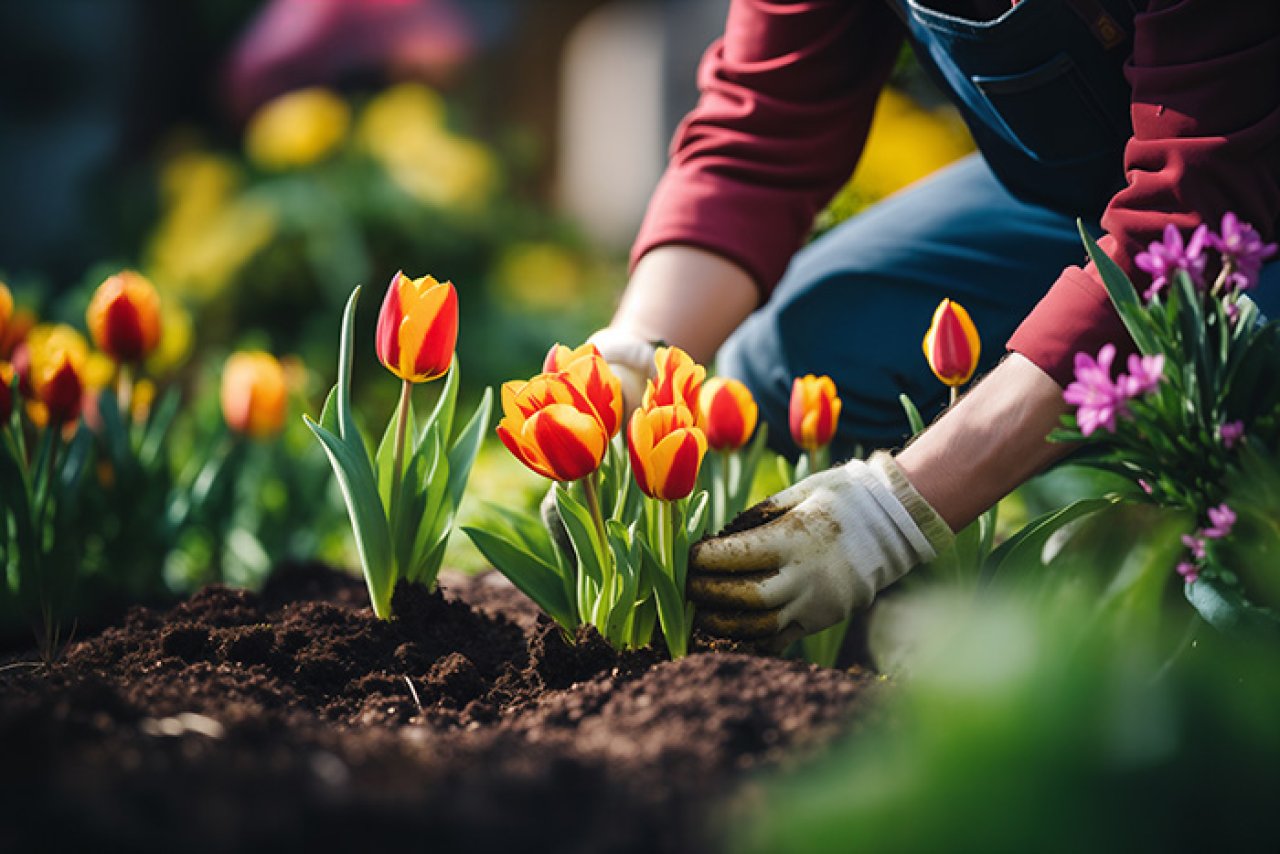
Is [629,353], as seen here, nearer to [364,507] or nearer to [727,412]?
[727,412]

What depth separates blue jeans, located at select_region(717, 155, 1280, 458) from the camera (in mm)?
1985

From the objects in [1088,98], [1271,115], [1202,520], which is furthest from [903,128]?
[1202,520]

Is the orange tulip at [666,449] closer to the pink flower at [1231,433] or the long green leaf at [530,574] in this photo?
the long green leaf at [530,574]

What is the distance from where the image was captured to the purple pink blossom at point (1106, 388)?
3.90ft

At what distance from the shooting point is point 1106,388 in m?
1.19

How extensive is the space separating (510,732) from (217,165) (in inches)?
178

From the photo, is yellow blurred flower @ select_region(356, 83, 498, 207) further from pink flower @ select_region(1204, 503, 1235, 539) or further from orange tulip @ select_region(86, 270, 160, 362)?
pink flower @ select_region(1204, 503, 1235, 539)

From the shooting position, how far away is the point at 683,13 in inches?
279

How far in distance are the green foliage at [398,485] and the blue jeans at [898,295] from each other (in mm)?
749

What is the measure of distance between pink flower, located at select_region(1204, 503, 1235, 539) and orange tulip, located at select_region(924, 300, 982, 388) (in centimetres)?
36

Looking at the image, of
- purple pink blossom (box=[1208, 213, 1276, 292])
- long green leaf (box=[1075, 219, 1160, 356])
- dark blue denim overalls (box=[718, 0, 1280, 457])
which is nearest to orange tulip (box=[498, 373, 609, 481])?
long green leaf (box=[1075, 219, 1160, 356])

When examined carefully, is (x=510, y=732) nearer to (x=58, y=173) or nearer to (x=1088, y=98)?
(x=1088, y=98)

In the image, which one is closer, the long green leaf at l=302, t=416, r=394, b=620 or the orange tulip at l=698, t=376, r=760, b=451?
the long green leaf at l=302, t=416, r=394, b=620

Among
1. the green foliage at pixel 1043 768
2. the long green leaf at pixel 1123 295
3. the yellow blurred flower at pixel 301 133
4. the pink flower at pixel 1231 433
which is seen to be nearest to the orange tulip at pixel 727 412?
the long green leaf at pixel 1123 295
